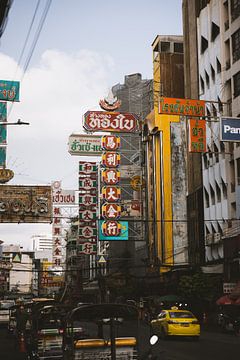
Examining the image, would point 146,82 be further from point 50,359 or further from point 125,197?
point 50,359

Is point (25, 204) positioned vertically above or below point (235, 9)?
below

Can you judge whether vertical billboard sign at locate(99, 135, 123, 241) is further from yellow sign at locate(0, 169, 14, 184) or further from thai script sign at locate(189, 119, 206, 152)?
yellow sign at locate(0, 169, 14, 184)

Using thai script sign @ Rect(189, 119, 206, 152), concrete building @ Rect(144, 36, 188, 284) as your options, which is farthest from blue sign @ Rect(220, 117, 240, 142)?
concrete building @ Rect(144, 36, 188, 284)

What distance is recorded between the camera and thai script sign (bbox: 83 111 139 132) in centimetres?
4772

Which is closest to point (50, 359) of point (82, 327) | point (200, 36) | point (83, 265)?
point (82, 327)

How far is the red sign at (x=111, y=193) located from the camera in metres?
48.4

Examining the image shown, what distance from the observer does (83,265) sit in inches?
4646

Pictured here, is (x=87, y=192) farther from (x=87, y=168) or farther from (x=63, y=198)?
(x=63, y=198)

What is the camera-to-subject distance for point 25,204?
41156 mm

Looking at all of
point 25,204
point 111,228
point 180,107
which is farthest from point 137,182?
point 180,107

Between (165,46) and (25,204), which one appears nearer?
(25,204)

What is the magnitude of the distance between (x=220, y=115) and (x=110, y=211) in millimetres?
12232

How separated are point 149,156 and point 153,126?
4.20 meters

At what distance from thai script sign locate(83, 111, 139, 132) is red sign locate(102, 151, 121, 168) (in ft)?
7.02
